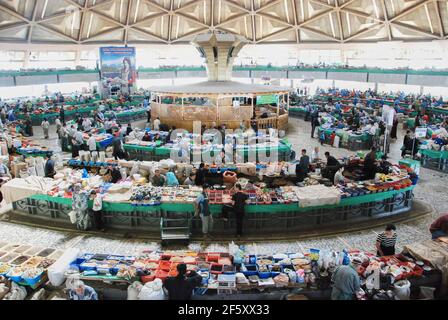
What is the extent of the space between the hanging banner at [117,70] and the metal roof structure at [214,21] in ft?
37.2

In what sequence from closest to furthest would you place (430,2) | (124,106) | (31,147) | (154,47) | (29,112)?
(31,147) < (29,112) < (124,106) < (430,2) < (154,47)

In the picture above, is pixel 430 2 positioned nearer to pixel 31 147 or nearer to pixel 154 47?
pixel 154 47

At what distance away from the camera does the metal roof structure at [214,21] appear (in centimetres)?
3105

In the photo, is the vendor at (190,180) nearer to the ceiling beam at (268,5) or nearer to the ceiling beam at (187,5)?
the ceiling beam at (187,5)

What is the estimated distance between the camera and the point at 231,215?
8820 mm

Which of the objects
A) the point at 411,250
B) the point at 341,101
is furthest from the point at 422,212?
the point at 341,101

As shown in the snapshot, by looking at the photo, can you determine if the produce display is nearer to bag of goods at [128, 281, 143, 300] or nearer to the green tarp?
bag of goods at [128, 281, 143, 300]

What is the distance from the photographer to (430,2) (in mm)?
28781

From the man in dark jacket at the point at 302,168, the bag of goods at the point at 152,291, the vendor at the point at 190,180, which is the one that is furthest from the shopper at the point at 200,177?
the bag of goods at the point at 152,291

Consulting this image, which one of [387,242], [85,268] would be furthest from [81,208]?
[387,242]

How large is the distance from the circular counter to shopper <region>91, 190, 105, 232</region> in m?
0.16

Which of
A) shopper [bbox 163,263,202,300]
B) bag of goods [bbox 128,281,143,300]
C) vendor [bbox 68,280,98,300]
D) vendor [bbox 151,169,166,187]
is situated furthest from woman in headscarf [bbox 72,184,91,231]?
shopper [bbox 163,263,202,300]

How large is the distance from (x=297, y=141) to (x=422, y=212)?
30.6ft

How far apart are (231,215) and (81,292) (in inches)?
166
